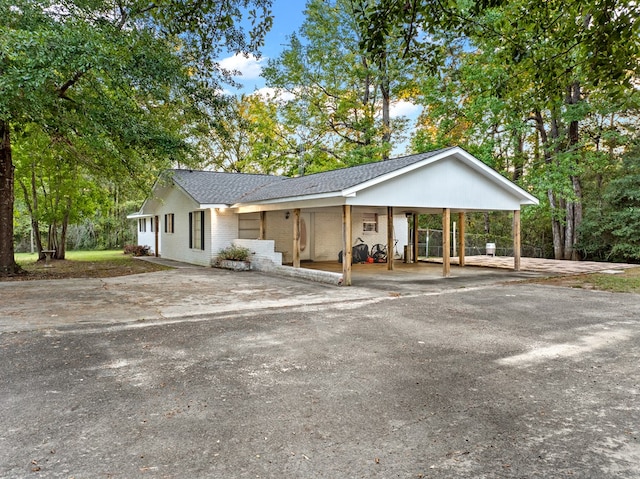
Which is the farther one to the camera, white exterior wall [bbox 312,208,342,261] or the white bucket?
the white bucket

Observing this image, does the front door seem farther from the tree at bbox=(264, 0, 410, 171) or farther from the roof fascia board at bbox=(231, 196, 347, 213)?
the tree at bbox=(264, 0, 410, 171)

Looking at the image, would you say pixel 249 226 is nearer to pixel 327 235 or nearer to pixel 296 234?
pixel 327 235

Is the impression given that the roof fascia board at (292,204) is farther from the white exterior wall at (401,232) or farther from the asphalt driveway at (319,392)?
the white exterior wall at (401,232)

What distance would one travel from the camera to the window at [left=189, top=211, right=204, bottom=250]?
16191 mm

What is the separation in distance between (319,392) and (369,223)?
14476 mm

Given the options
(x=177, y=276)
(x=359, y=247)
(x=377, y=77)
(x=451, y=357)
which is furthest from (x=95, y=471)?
(x=377, y=77)

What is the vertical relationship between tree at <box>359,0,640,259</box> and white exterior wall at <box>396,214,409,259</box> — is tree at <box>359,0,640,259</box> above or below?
above

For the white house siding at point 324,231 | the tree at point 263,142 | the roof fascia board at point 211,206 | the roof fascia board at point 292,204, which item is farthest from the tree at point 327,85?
the roof fascia board at point 292,204

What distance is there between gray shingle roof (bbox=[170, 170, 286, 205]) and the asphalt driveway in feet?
28.6

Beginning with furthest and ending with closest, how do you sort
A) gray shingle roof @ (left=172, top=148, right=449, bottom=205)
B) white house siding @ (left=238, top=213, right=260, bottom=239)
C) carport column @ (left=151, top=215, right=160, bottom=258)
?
1. carport column @ (left=151, top=215, right=160, bottom=258)
2. white house siding @ (left=238, top=213, right=260, bottom=239)
3. gray shingle roof @ (left=172, top=148, right=449, bottom=205)

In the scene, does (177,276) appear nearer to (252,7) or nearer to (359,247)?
(359,247)

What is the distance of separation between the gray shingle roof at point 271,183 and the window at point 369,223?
11.1ft

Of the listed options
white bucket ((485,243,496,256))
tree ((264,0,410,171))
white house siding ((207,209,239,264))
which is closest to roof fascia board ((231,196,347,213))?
white house siding ((207,209,239,264))

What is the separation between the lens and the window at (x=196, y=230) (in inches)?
637
